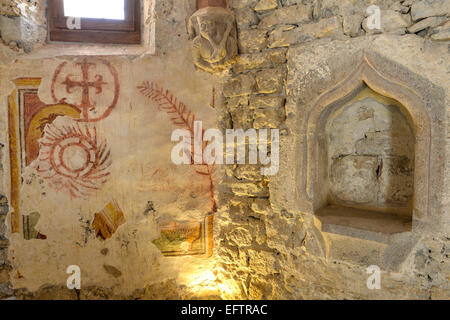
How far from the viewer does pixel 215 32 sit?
2.21 meters

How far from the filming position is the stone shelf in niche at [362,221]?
5.85 feet

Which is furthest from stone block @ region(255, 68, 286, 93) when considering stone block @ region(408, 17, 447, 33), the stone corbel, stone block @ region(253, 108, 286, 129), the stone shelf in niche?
the stone shelf in niche

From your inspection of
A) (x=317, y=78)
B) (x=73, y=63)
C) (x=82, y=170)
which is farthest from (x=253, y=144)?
(x=73, y=63)

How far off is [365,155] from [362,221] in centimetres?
49

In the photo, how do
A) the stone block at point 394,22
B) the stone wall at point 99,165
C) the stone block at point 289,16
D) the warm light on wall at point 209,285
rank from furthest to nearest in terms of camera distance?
the warm light on wall at point 209,285 → the stone wall at point 99,165 → the stone block at point 289,16 → the stone block at point 394,22

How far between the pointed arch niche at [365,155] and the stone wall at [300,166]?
85 millimetres

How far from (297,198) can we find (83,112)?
6.08ft

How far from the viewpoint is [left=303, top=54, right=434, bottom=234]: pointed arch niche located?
1.78 m

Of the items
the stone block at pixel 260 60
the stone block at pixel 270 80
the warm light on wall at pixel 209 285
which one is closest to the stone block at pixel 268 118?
the stone block at pixel 270 80

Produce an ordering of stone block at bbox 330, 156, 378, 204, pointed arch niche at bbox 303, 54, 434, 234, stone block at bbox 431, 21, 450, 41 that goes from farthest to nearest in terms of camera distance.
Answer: stone block at bbox 330, 156, 378, 204 < pointed arch niche at bbox 303, 54, 434, 234 < stone block at bbox 431, 21, 450, 41

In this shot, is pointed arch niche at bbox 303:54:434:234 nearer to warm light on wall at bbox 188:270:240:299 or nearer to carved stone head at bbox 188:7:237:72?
carved stone head at bbox 188:7:237:72

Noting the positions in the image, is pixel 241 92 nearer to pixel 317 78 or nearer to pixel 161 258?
pixel 317 78

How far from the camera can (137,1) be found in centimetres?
265

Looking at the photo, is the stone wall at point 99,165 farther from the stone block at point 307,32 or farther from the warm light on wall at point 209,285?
the stone block at point 307,32
